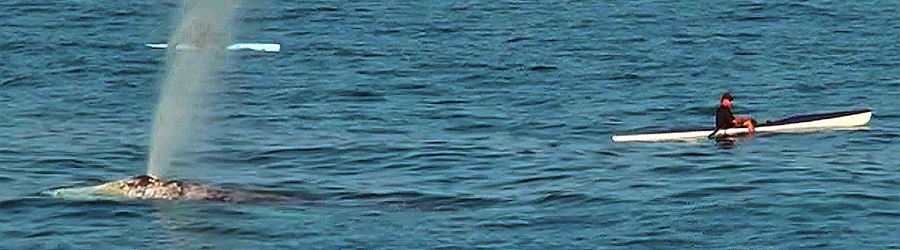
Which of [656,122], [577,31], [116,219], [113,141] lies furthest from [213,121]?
[577,31]

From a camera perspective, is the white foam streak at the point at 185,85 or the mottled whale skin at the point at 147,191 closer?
the mottled whale skin at the point at 147,191

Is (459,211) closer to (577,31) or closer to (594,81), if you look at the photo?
(594,81)

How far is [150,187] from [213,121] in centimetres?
1306

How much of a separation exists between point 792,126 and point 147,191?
16299 millimetres

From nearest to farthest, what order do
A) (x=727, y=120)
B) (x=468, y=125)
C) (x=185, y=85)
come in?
(x=727, y=120) < (x=468, y=125) < (x=185, y=85)

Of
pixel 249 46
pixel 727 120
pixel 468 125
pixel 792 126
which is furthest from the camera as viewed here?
pixel 249 46

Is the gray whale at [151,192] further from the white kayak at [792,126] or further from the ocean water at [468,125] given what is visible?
the white kayak at [792,126]

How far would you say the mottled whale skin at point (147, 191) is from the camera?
41.2m

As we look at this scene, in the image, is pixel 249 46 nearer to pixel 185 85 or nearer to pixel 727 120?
pixel 185 85

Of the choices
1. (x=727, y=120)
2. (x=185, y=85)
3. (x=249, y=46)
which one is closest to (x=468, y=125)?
(x=727, y=120)

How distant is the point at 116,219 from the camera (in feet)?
129

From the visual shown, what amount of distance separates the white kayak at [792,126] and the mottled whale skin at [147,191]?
11337 mm

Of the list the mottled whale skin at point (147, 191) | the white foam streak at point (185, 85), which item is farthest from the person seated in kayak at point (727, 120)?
the mottled whale skin at point (147, 191)

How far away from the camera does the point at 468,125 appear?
53344 millimetres
